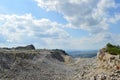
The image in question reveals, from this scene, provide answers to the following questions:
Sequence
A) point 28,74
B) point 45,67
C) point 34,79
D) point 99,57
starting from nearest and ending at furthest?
point 99,57 < point 34,79 < point 28,74 < point 45,67

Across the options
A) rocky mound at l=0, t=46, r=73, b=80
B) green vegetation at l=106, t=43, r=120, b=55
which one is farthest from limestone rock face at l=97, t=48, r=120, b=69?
rocky mound at l=0, t=46, r=73, b=80

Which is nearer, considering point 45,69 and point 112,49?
point 112,49

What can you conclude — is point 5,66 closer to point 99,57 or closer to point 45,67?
point 45,67

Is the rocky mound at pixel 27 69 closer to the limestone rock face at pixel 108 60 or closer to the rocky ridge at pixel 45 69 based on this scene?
the rocky ridge at pixel 45 69

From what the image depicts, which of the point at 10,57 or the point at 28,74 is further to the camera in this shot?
the point at 10,57

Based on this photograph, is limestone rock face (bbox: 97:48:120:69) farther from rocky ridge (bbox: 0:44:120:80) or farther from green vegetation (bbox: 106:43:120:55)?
green vegetation (bbox: 106:43:120:55)

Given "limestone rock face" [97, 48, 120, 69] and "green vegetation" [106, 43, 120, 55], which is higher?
"green vegetation" [106, 43, 120, 55]

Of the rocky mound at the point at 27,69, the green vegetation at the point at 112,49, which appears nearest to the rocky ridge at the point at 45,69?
the rocky mound at the point at 27,69

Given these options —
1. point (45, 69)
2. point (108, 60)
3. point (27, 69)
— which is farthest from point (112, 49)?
point (45, 69)

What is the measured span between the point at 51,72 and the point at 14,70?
23.6 ft

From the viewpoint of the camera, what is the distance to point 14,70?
2128 inches

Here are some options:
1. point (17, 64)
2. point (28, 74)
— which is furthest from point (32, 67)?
point (28, 74)

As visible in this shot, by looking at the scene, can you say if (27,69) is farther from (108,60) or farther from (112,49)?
(108,60)

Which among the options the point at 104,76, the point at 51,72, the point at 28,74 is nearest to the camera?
the point at 104,76
